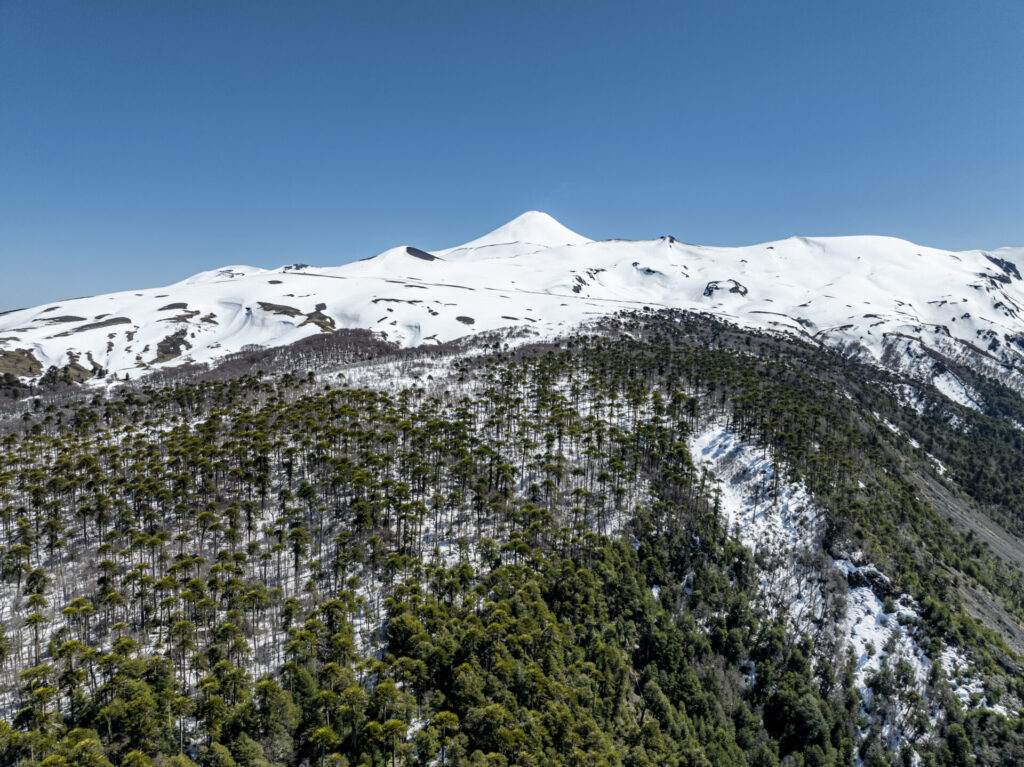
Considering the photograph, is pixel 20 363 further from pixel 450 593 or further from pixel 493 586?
pixel 493 586

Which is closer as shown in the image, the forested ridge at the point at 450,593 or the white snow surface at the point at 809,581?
the forested ridge at the point at 450,593

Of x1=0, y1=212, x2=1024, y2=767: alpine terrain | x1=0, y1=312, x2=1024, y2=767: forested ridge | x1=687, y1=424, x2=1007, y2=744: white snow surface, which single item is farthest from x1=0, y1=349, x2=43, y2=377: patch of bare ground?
x1=687, y1=424, x2=1007, y2=744: white snow surface

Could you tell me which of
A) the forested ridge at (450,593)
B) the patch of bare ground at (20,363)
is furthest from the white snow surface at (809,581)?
the patch of bare ground at (20,363)

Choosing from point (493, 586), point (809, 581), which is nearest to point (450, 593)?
point (493, 586)

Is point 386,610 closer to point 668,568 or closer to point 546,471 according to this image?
point 546,471

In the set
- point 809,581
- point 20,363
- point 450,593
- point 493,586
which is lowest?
point 809,581

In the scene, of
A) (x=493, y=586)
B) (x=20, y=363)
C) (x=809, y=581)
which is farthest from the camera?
(x=20, y=363)

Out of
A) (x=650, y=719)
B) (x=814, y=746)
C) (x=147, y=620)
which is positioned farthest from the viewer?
(x=814, y=746)

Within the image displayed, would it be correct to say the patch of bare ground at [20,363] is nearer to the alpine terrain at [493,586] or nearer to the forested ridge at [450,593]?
the alpine terrain at [493,586]

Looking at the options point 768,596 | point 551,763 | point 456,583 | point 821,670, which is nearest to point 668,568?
point 768,596
